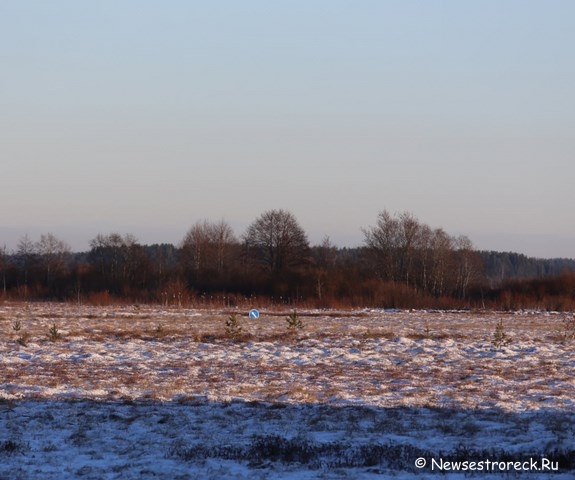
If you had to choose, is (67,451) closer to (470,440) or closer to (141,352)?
(470,440)

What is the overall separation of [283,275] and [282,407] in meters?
52.9

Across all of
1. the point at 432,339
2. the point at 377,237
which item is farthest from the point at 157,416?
the point at 377,237

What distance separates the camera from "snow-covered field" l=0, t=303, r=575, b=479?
9.12 metres

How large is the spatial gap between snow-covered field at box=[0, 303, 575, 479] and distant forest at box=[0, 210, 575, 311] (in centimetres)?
2815

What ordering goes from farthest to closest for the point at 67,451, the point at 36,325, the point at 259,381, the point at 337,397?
the point at 36,325
the point at 259,381
the point at 337,397
the point at 67,451

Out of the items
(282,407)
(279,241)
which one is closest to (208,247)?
(279,241)

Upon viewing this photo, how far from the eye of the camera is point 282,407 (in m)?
13.4

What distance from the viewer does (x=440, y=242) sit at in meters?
80.4

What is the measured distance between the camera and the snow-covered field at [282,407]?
9.12 m

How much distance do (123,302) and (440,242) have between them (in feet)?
121
